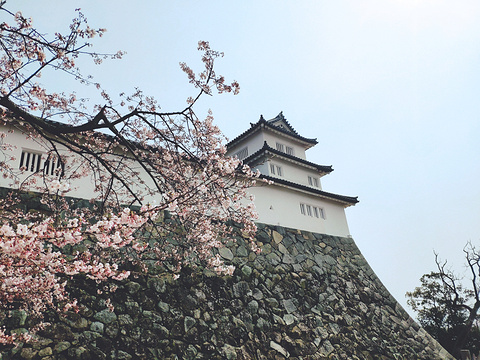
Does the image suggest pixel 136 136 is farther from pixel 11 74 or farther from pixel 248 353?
pixel 248 353

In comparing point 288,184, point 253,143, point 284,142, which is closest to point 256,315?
point 288,184

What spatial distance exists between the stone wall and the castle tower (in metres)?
0.55

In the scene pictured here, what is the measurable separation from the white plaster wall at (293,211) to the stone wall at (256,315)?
324 mm

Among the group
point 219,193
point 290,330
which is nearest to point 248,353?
point 290,330

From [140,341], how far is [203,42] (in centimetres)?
532

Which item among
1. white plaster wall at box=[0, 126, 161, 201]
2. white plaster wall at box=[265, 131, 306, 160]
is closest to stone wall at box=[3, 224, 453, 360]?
white plaster wall at box=[0, 126, 161, 201]

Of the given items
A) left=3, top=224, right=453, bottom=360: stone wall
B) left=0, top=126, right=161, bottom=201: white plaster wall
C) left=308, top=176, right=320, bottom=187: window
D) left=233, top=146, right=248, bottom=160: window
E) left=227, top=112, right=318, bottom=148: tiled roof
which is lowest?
left=3, top=224, right=453, bottom=360: stone wall

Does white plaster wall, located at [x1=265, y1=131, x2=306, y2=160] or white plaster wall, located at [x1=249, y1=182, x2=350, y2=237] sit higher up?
white plaster wall, located at [x1=265, y1=131, x2=306, y2=160]

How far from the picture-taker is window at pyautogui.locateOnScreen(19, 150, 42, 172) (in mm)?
7277

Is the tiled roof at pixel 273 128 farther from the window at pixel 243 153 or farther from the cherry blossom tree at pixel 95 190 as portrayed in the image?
the cherry blossom tree at pixel 95 190

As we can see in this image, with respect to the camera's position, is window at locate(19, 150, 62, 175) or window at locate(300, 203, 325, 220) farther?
window at locate(300, 203, 325, 220)

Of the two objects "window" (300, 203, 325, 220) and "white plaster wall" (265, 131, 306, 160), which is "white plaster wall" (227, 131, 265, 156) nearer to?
"white plaster wall" (265, 131, 306, 160)

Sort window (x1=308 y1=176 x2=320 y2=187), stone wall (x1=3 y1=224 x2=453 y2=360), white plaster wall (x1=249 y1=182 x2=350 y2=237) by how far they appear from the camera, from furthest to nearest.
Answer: window (x1=308 y1=176 x2=320 y2=187) < white plaster wall (x1=249 y1=182 x2=350 y2=237) < stone wall (x1=3 y1=224 x2=453 y2=360)

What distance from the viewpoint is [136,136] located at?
5.61 meters
